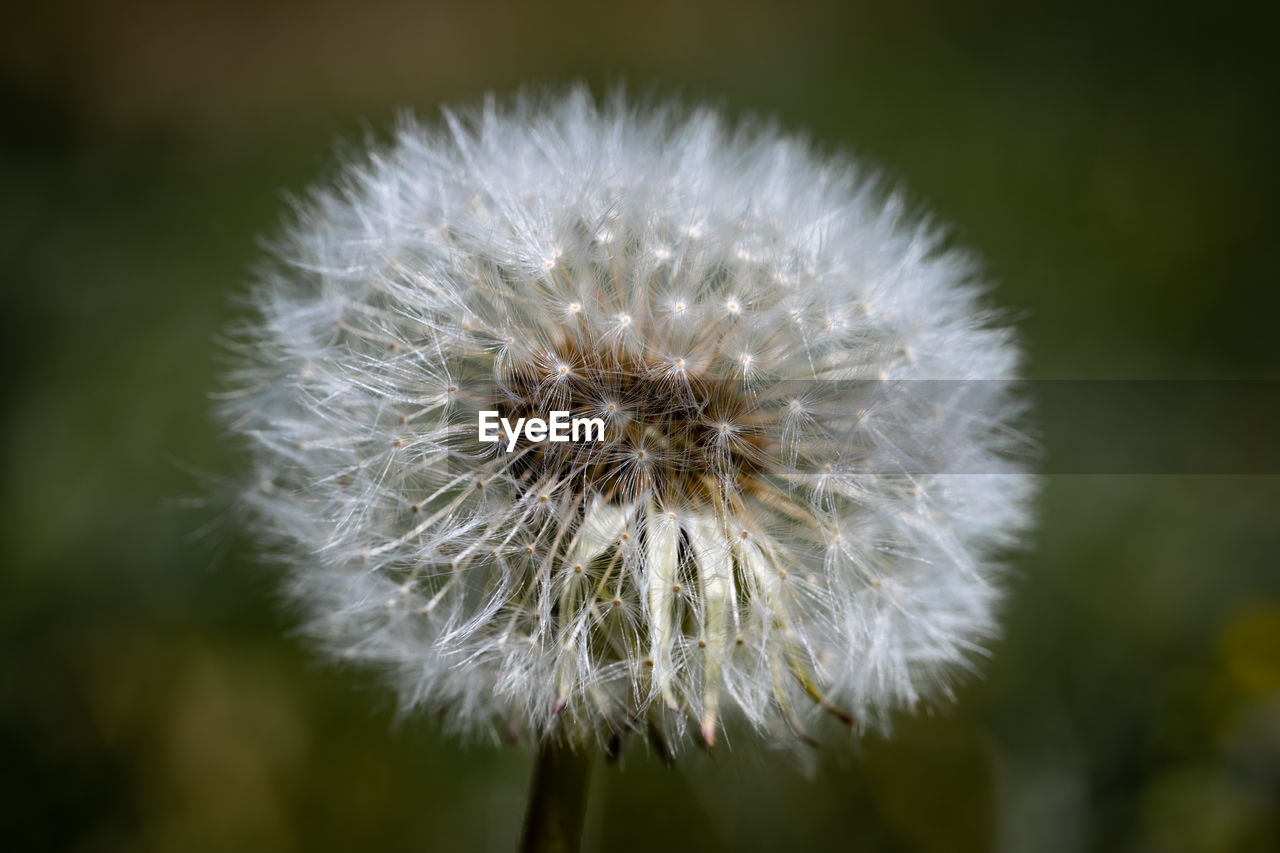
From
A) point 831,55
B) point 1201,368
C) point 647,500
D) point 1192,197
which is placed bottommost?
point 647,500

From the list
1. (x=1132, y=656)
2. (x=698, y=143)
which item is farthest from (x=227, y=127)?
(x=1132, y=656)

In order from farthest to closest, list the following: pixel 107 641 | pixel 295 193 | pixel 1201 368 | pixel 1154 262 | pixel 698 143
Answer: pixel 295 193, pixel 1154 262, pixel 1201 368, pixel 107 641, pixel 698 143

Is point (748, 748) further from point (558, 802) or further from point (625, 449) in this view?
point (625, 449)

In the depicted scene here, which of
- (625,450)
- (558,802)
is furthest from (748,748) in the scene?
(625,450)

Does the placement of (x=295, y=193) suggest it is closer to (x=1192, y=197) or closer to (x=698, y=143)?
(x=698, y=143)

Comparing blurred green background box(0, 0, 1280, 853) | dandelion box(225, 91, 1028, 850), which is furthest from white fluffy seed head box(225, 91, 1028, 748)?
blurred green background box(0, 0, 1280, 853)

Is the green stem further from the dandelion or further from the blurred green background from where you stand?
the blurred green background
